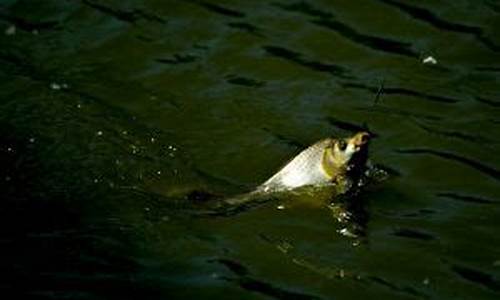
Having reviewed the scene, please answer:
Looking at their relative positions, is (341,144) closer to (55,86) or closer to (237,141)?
(237,141)

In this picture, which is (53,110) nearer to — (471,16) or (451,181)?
(451,181)

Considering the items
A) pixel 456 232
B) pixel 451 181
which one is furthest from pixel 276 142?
pixel 456 232

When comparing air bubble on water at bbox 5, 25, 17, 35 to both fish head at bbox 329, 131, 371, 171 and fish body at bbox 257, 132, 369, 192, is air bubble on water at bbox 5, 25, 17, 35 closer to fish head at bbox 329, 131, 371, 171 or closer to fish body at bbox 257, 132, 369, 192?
fish body at bbox 257, 132, 369, 192

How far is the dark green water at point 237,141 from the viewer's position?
5062 millimetres

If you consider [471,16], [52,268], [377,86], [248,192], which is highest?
[471,16]

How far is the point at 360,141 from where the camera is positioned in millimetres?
5555

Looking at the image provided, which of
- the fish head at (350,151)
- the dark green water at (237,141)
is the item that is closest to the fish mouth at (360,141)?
the fish head at (350,151)

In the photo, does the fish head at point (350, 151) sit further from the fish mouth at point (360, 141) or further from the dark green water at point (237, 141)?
the dark green water at point (237, 141)

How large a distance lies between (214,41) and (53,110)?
194cm

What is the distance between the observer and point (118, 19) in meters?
9.15

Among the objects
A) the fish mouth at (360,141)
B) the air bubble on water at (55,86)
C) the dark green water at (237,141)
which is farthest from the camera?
the air bubble on water at (55,86)

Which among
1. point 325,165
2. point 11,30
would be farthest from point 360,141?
point 11,30

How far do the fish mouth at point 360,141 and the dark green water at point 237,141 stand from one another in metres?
0.48

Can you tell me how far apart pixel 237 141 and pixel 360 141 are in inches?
66.5
